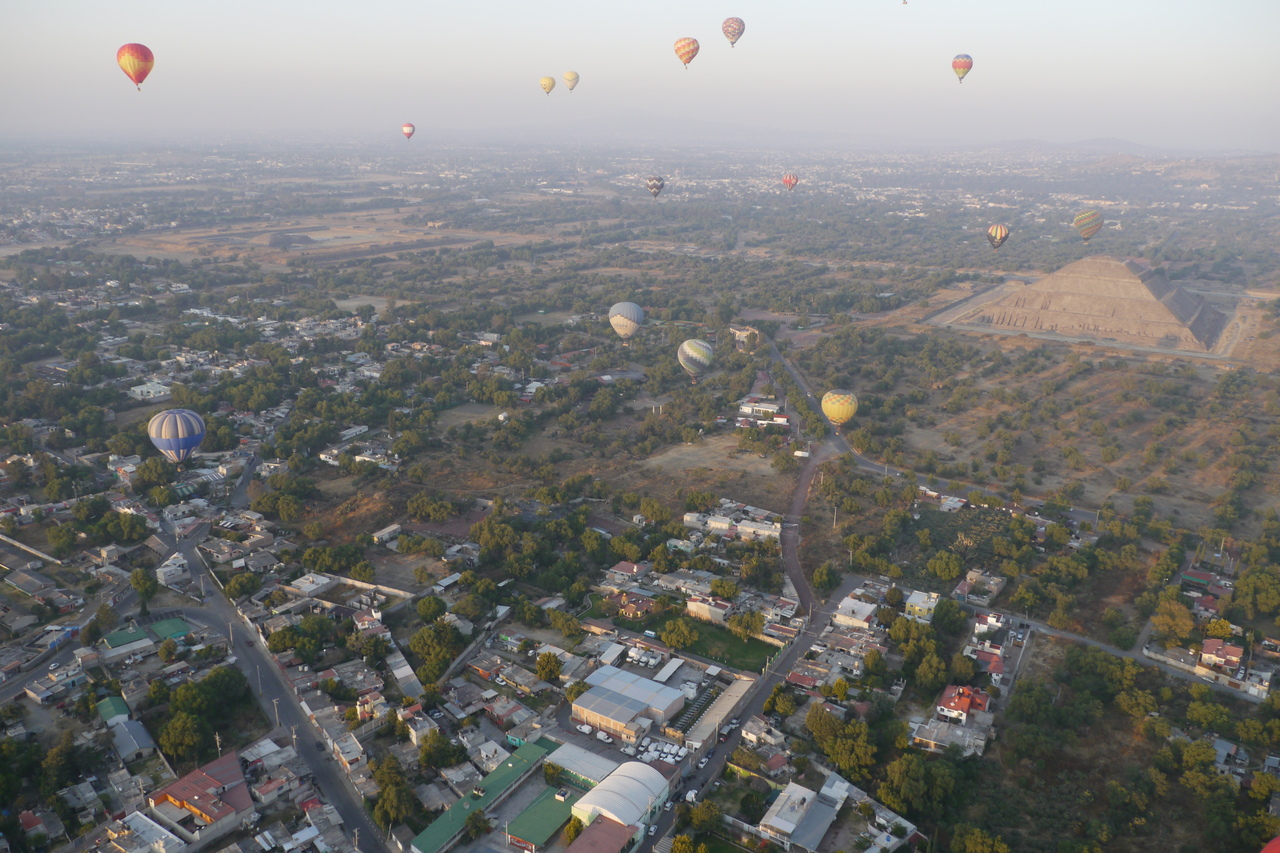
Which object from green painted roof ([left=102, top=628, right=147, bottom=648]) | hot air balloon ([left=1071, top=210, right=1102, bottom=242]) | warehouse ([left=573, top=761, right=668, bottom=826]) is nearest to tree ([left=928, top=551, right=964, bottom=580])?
warehouse ([left=573, top=761, right=668, bottom=826])

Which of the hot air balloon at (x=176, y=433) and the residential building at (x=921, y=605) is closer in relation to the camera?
the residential building at (x=921, y=605)

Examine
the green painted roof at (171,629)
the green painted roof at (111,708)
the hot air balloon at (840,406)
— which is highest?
the hot air balloon at (840,406)

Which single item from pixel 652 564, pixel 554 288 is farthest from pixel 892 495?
pixel 554 288

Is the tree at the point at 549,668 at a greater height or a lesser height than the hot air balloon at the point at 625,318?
lesser

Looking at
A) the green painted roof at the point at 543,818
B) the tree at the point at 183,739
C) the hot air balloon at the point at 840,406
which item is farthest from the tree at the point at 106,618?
the hot air balloon at the point at 840,406

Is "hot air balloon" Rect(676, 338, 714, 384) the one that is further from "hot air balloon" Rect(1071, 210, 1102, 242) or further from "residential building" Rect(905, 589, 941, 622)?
"hot air balloon" Rect(1071, 210, 1102, 242)

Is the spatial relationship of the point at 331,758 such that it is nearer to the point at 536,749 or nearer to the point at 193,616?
the point at 536,749

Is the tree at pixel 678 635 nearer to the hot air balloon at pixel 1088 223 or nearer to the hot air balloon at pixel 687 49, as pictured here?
the hot air balloon at pixel 687 49
